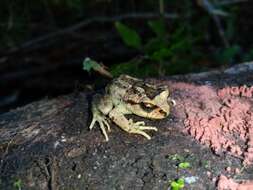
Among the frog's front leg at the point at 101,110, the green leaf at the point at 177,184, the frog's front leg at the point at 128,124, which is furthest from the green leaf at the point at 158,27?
the green leaf at the point at 177,184

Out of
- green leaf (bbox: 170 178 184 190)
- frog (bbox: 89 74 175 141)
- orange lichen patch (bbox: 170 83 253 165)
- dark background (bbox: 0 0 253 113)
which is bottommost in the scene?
dark background (bbox: 0 0 253 113)

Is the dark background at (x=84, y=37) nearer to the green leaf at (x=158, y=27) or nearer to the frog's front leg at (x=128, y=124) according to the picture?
the green leaf at (x=158, y=27)

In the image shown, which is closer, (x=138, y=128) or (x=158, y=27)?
(x=138, y=128)

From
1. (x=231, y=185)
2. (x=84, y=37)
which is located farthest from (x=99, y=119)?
(x=84, y=37)

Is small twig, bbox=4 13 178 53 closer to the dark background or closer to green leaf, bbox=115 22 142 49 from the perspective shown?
the dark background

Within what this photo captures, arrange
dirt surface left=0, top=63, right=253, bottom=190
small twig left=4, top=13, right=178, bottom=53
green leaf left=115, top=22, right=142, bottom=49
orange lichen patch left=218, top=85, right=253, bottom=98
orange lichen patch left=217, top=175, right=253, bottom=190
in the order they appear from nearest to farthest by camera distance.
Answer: orange lichen patch left=217, top=175, right=253, bottom=190 → dirt surface left=0, top=63, right=253, bottom=190 → orange lichen patch left=218, top=85, right=253, bottom=98 → green leaf left=115, top=22, right=142, bottom=49 → small twig left=4, top=13, right=178, bottom=53

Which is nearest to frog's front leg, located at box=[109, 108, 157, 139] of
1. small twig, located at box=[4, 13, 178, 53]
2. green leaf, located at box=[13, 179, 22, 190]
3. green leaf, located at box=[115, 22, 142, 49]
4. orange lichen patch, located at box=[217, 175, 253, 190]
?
orange lichen patch, located at box=[217, 175, 253, 190]

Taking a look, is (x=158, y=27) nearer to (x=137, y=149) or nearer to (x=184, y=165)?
(x=137, y=149)
